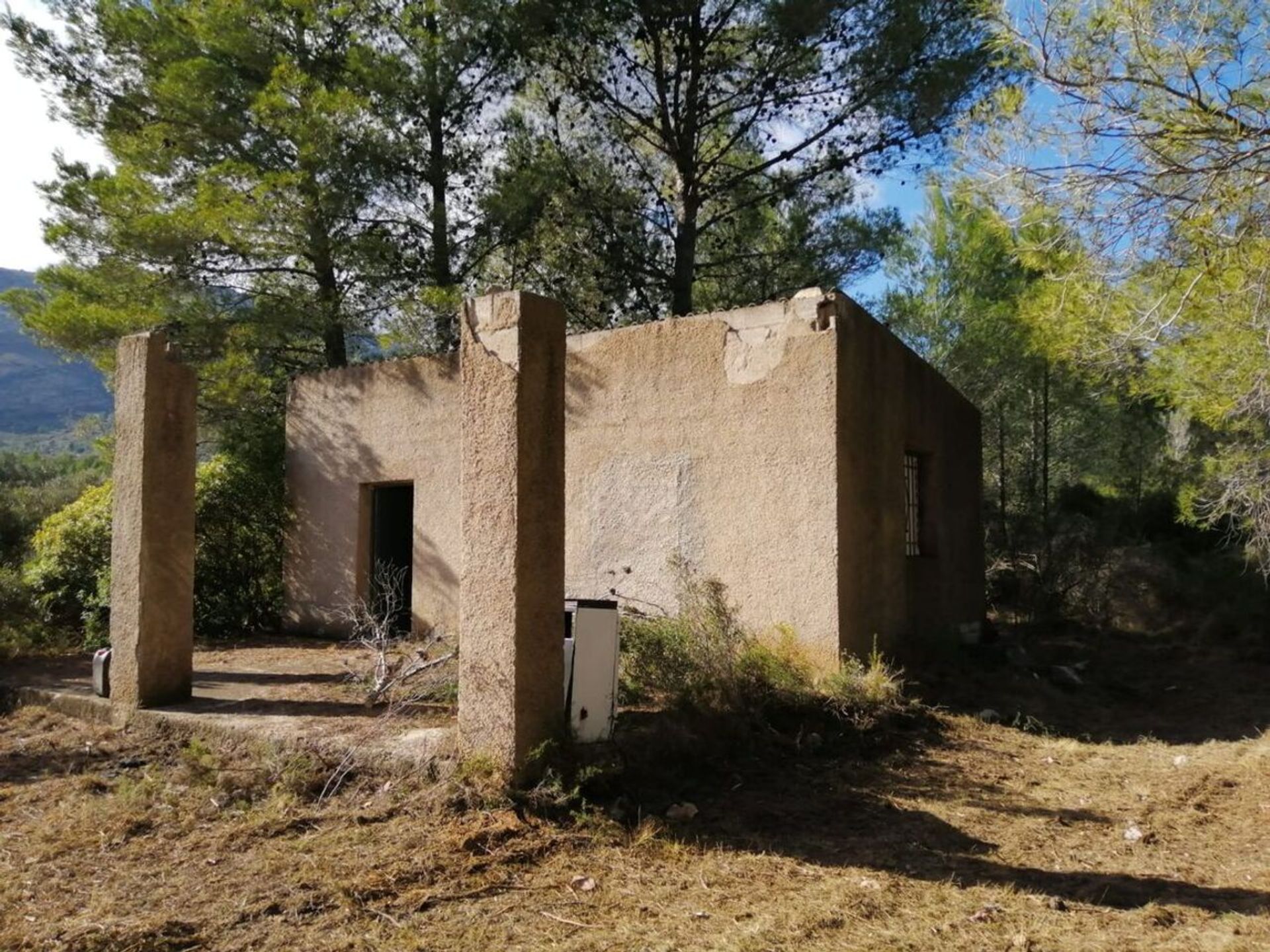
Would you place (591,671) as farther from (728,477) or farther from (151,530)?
(151,530)

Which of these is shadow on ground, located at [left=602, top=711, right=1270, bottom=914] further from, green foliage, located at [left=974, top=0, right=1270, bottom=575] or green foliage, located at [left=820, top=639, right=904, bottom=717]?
green foliage, located at [left=974, top=0, right=1270, bottom=575]

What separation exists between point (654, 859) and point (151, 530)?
14.8 ft

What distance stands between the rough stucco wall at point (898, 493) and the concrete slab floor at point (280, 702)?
11.7 feet

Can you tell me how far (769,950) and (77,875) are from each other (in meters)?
3.18

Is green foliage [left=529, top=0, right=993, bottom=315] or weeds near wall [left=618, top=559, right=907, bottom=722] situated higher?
green foliage [left=529, top=0, right=993, bottom=315]

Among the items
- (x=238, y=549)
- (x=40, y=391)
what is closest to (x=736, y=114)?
(x=238, y=549)

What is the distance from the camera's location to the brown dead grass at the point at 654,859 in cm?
396

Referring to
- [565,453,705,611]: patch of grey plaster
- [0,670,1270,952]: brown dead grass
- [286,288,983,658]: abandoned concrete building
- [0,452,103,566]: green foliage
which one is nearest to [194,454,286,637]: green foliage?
[286,288,983,658]: abandoned concrete building

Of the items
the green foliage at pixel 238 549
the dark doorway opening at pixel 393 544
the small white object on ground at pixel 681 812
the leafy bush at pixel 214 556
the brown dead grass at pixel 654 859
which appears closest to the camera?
the brown dead grass at pixel 654 859

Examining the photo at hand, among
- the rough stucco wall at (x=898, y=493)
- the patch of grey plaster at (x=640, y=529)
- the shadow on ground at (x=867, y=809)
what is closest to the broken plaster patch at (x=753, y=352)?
the rough stucco wall at (x=898, y=493)

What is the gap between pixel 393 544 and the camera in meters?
11.7

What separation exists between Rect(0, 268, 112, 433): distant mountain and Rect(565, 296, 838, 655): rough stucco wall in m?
65.8

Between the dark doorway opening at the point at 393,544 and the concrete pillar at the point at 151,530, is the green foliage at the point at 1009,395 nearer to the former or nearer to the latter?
the dark doorway opening at the point at 393,544

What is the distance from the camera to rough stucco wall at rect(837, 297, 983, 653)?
8031mm
